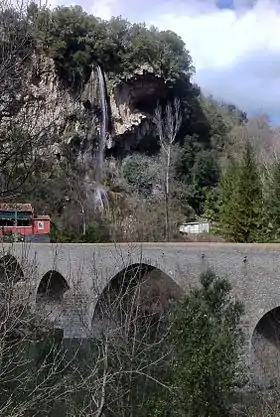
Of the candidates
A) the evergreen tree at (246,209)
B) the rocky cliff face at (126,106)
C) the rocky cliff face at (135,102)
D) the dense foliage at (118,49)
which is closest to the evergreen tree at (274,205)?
the evergreen tree at (246,209)

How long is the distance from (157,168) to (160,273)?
16.2m

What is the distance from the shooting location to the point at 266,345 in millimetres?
12656

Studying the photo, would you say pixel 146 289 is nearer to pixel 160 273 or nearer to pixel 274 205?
pixel 160 273

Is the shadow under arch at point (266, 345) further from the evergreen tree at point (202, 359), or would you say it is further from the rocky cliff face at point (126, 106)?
the rocky cliff face at point (126, 106)

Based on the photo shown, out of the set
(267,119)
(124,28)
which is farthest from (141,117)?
(267,119)

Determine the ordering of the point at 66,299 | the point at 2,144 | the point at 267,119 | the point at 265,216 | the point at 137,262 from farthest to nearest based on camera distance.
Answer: the point at 267,119 → the point at 265,216 → the point at 66,299 → the point at 137,262 → the point at 2,144

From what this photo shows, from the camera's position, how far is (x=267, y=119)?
176ft

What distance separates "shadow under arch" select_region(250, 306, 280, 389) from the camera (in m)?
12.1

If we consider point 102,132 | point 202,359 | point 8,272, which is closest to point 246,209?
point 102,132

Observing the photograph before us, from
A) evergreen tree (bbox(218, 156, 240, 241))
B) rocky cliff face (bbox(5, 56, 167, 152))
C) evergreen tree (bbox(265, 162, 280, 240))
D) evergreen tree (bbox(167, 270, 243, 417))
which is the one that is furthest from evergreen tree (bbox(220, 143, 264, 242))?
evergreen tree (bbox(167, 270, 243, 417))

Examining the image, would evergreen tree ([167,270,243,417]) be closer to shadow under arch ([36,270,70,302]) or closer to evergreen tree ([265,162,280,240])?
shadow under arch ([36,270,70,302])

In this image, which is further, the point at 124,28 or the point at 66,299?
the point at 124,28

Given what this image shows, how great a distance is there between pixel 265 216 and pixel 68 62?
12991 mm

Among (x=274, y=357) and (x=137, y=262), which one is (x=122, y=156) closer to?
(x=137, y=262)
